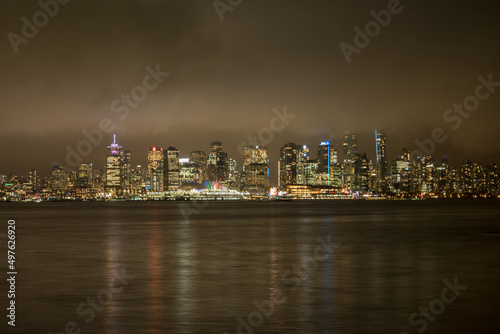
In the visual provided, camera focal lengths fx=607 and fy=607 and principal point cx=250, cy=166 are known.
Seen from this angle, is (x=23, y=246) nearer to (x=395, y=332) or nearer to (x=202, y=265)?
(x=202, y=265)

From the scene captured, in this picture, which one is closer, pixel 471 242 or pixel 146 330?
pixel 146 330

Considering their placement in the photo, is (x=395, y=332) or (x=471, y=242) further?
(x=471, y=242)

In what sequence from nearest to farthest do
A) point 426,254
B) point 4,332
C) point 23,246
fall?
point 4,332
point 426,254
point 23,246

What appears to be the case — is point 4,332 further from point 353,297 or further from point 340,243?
point 340,243

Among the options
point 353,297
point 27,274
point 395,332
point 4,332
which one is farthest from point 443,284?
point 27,274

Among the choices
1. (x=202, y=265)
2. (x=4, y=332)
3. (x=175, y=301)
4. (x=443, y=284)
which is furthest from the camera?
(x=202, y=265)

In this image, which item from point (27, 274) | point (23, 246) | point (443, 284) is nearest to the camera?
point (443, 284)

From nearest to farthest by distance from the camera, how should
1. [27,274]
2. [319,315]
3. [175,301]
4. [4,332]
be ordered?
→ 1. [4,332]
2. [319,315]
3. [175,301]
4. [27,274]

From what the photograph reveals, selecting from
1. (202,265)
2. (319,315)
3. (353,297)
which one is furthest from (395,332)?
(202,265)

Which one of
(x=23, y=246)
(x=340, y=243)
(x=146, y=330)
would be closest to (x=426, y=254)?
(x=340, y=243)
